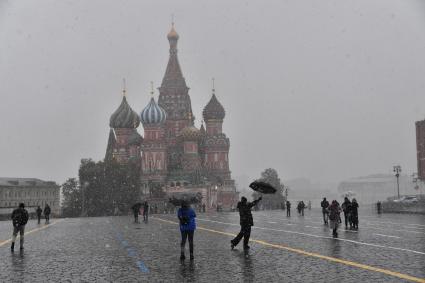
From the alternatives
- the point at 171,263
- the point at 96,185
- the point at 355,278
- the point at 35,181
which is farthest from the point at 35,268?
the point at 35,181

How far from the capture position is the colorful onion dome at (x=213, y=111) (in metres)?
109

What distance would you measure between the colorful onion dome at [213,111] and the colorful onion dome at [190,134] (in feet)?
23.5

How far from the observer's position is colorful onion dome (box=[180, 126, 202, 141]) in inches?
3996

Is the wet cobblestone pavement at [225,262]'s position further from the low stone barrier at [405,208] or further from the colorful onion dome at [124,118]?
the colorful onion dome at [124,118]

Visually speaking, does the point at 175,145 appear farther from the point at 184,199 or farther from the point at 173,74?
the point at 184,199

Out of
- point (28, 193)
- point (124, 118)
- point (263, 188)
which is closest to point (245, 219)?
point (263, 188)

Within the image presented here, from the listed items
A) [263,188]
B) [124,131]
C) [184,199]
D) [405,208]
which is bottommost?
[405,208]

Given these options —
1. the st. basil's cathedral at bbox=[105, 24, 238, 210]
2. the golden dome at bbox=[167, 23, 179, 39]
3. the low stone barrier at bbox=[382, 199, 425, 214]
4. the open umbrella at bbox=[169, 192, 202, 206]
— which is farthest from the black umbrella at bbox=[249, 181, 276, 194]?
the golden dome at bbox=[167, 23, 179, 39]

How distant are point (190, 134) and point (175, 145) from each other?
22.3ft

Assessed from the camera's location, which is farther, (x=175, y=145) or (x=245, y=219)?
(x=175, y=145)

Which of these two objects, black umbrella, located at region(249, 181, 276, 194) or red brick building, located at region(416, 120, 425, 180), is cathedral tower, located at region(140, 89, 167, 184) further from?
black umbrella, located at region(249, 181, 276, 194)

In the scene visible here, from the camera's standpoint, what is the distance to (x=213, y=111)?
358ft

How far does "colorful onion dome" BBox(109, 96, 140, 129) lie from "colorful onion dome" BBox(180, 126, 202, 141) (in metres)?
13.3

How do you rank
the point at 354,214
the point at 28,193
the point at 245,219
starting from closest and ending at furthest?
the point at 245,219
the point at 354,214
the point at 28,193
